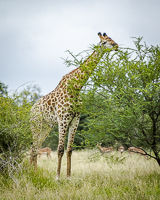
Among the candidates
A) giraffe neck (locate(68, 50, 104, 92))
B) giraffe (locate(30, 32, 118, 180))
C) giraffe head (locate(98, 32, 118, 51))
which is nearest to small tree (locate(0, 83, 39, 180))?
giraffe (locate(30, 32, 118, 180))

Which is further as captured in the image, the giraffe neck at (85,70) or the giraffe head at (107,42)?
the giraffe head at (107,42)

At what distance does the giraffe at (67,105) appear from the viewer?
536cm

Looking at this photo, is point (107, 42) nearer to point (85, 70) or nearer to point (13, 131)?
point (85, 70)

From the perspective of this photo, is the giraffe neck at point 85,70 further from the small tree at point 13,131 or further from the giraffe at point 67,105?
the small tree at point 13,131

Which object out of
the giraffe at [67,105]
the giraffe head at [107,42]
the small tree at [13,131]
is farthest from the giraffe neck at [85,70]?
the small tree at [13,131]

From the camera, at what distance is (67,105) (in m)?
5.72

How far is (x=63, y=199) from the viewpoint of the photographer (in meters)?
3.66

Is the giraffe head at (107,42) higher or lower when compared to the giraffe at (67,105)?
higher

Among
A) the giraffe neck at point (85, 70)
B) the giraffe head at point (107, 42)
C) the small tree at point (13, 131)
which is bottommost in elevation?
the small tree at point (13, 131)

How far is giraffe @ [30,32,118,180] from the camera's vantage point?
5363mm

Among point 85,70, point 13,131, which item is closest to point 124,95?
point 85,70

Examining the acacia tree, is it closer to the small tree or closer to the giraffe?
the giraffe

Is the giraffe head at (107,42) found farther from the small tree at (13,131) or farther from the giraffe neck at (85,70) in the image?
the small tree at (13,131)

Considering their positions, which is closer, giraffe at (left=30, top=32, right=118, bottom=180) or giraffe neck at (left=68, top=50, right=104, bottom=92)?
giraffe neck at (left=68, top=50, right=104, bottom=92)
